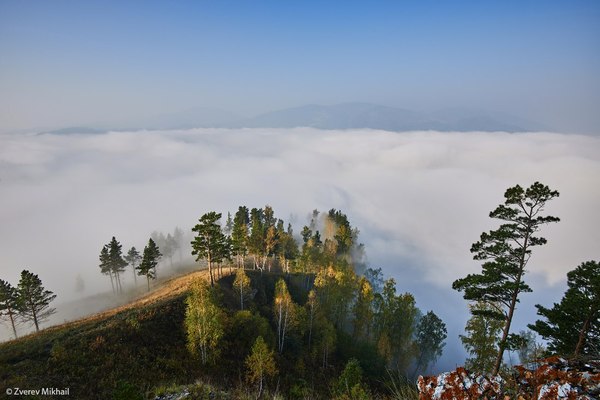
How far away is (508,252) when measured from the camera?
19766 millimetres

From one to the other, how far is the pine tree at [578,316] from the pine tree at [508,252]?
9.94 ft

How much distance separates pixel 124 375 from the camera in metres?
28.9

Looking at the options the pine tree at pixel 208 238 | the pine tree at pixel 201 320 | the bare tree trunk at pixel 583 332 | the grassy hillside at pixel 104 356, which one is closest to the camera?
the bare tree trunk at pixel 583 332

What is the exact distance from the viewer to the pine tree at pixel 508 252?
1892 cm

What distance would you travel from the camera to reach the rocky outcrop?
270 inches

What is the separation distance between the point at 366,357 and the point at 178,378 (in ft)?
119

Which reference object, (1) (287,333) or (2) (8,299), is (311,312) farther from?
(2) (8,299)

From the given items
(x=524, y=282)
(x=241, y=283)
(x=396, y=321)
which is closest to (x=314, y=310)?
(x=241, y=283)

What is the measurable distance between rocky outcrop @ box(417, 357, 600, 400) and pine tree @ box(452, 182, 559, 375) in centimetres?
1291

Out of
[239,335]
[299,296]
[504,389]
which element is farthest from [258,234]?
[504,389]

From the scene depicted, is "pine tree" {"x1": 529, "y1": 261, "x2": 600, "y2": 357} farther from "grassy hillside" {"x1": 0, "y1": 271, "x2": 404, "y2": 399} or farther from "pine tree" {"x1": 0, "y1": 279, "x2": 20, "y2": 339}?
"pine tree" {"x1": 0, "y1": 279, "x2": 20, "y2": 339}

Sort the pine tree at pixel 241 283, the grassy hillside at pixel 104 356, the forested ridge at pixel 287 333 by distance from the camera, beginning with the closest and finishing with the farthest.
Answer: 1. the forested ridge at pixel 287 333
2. the grassy hillside at pixel 104 356
3. the pine tree at pixel 241 283

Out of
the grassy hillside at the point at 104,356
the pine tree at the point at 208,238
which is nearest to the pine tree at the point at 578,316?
the grassy hillside at the point at 104,356

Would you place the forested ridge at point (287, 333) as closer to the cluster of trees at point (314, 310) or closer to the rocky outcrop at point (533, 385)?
the cluster of trees at point (314, 310)
